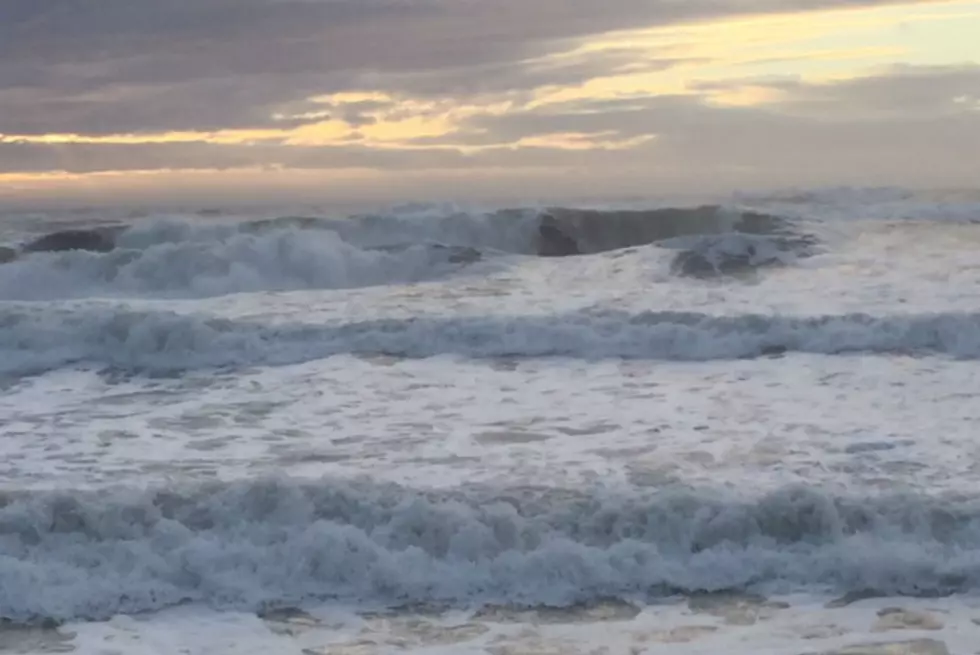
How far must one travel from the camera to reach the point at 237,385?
364 inches

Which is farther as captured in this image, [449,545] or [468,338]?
[468,338]

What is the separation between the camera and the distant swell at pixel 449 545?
197 inches

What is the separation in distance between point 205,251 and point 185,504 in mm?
12180

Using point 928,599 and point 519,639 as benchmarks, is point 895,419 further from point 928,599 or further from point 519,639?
point 519,639

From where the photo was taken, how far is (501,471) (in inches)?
251

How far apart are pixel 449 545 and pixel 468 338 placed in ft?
17.7

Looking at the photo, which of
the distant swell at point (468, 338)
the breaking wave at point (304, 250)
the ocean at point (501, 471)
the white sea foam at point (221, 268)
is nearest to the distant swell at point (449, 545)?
the ocean at point (501, 471)

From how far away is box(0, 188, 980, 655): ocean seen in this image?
4.73 m

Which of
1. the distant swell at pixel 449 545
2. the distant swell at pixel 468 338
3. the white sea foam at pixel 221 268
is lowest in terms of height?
the distant swell at pixel 449 545

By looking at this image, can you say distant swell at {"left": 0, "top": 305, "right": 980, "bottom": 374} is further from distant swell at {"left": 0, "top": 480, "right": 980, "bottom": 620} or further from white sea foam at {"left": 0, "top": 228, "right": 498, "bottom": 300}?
white sea foam at {"left": 0, "top": 228, "right": 498, "bottom": 300}

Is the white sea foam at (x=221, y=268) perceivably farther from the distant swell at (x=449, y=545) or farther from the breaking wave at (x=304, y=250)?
the distant swell at (x=449, y=545)

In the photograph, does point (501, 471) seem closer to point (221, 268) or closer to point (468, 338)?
point (468, 338)

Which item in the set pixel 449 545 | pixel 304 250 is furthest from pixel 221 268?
pixel 449 545

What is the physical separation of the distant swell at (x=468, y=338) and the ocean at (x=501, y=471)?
3 centimetres
